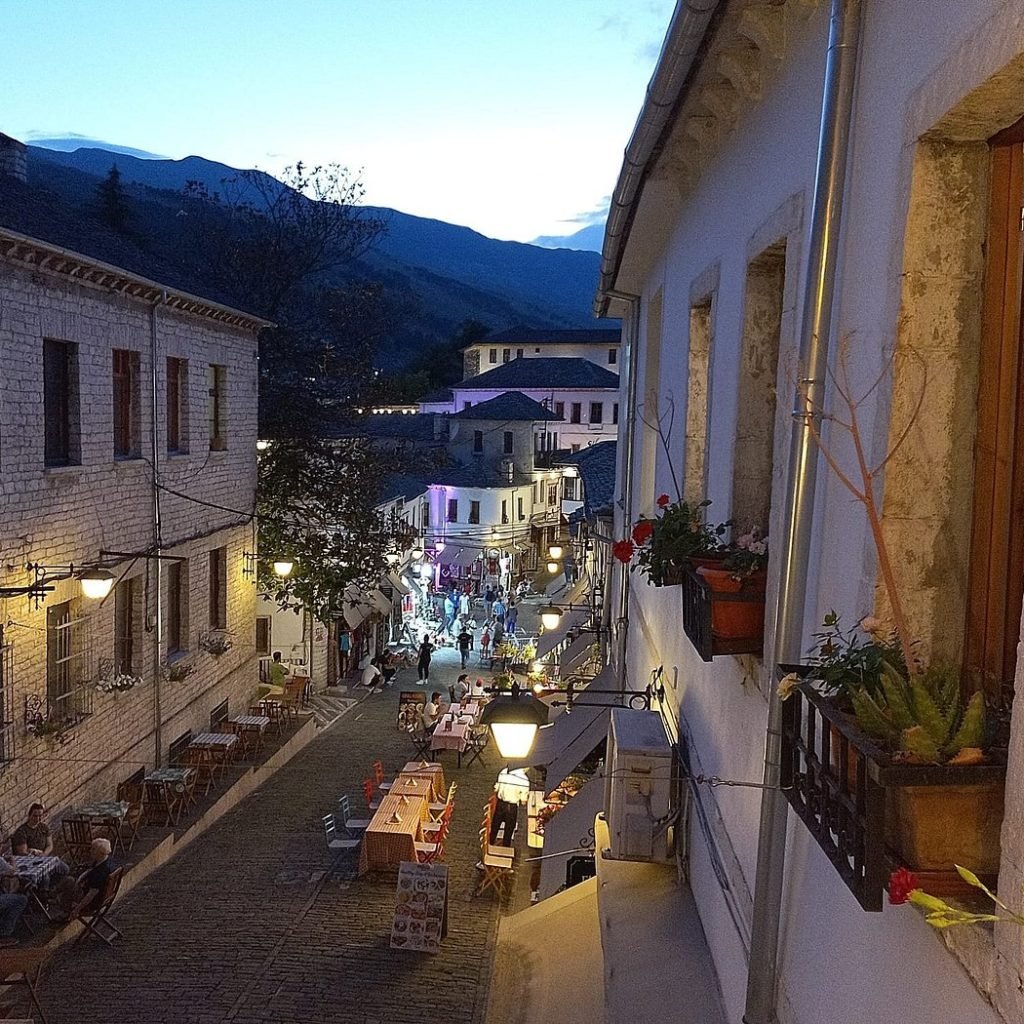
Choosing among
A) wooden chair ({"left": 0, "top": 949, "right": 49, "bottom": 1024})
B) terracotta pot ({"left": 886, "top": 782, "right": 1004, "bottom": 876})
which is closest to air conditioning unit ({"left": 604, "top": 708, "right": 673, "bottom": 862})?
terracotta pot ({"left": 886, "top": 782, "right": 1004, "bottom": 876})

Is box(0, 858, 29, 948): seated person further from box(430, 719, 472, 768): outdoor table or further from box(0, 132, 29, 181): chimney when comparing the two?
box(0, 132, 29, 181): chimney

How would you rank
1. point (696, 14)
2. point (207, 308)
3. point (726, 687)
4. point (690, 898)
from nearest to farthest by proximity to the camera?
point (696, 14) < point (726, 687) < point (690, 898) < point (207, 308)

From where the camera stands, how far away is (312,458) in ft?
76.6

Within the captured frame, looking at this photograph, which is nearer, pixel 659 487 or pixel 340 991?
pixel 659 487

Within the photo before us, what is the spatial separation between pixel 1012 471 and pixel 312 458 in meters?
21.7

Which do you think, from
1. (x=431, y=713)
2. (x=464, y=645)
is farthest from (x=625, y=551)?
(x=464, y=645)

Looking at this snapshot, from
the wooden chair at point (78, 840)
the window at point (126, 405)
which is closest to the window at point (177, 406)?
the window at point (126, 405)

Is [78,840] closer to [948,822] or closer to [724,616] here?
[724,616]

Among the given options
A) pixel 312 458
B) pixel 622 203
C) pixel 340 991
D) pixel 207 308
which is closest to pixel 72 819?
pixel 340 991

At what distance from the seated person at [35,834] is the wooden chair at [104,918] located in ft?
3.35

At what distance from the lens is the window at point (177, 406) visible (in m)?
16.5

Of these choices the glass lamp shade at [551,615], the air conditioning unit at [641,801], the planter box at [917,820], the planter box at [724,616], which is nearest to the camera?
the planter box at [917,820]

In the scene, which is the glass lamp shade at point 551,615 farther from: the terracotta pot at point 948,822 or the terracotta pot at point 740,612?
the terracotta pot at point 948,822

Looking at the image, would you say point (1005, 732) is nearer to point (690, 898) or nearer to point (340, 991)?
point (690, 898)
